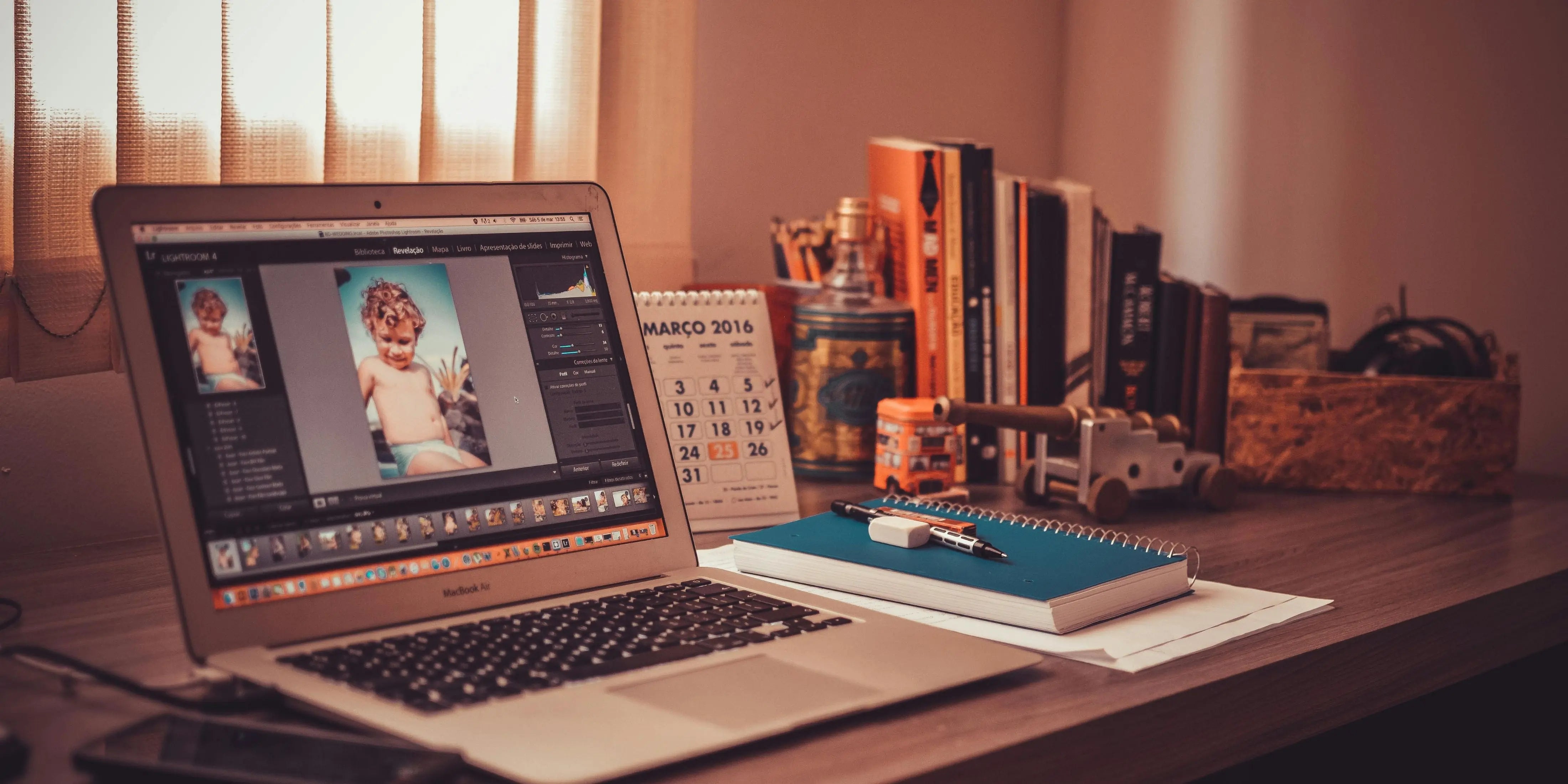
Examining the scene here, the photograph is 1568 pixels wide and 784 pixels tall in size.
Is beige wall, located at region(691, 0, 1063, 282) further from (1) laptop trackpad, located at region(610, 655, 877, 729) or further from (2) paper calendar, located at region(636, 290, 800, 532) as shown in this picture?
(1) laptop trackpad, located at region(610, 655, 877, 729)

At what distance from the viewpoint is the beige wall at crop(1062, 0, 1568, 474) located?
1577 mm

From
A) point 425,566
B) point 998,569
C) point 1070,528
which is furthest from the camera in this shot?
point 1070,528

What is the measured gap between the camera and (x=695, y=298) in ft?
3.99

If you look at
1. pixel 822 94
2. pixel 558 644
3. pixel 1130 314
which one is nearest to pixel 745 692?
pixel 558 644

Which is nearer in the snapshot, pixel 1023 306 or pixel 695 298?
pixel 695 298

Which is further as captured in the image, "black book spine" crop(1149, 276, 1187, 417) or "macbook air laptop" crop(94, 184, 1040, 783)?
"black book spine" crop(1149, 276, 1187, 417)

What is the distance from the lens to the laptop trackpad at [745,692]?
0.62m

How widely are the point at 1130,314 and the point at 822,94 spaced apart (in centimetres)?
49

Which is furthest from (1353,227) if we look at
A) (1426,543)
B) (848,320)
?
(848,320)

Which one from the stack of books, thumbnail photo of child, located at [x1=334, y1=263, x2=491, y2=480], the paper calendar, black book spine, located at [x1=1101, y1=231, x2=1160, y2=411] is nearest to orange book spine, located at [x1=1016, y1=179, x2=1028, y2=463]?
the stack of books

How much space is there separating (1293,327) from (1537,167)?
1.34 ft

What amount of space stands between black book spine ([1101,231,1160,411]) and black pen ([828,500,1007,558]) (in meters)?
0.51

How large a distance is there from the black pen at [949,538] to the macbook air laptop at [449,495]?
147mm

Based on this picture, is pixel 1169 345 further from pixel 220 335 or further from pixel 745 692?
pixel 220 335
